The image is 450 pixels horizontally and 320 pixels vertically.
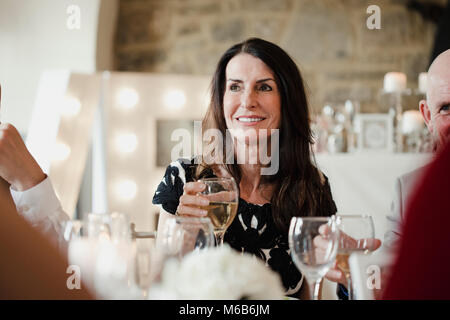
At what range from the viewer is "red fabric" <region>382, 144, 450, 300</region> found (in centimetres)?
44

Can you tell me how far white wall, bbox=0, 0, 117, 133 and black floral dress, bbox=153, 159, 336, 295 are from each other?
2.60m

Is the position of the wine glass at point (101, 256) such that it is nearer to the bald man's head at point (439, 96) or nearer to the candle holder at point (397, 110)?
the bald man's head at point (439, 96)

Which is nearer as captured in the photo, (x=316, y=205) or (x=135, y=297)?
(x=135, y=297)

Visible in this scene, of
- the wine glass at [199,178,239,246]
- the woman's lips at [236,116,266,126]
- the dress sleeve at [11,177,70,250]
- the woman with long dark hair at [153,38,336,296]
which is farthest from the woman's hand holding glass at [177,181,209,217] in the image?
the woman's lips at [236,116,266,126]

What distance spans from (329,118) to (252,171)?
1.86 metres

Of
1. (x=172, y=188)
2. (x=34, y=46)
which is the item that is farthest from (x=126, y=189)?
(x=172, y=188)

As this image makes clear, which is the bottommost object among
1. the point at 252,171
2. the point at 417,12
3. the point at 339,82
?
the point at 252,171

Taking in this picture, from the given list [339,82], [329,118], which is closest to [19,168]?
[329,118]

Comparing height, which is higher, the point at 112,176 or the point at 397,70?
the point at 397,70

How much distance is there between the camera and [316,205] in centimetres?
155

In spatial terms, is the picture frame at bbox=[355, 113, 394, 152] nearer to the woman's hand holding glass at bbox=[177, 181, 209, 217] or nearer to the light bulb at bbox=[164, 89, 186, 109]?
the light bulb at bbox=[164, 89, 186, 109]

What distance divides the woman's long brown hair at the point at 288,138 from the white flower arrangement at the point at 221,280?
885 millimetres
